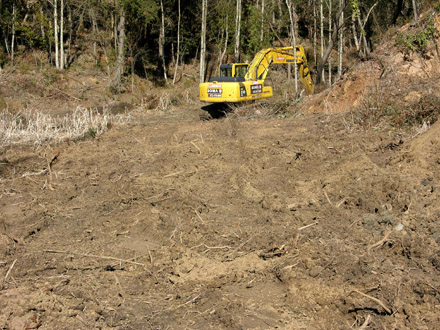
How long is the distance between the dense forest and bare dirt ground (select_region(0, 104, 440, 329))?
14.5 metres

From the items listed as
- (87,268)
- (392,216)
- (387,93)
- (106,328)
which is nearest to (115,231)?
(87,268)

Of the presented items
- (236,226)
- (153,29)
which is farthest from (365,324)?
(153,29)

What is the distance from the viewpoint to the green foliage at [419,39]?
1091 centimetres

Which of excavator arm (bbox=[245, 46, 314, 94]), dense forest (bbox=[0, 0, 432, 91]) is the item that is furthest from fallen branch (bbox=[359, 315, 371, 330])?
dense forest (bbox=[0, 0, 432, 91])

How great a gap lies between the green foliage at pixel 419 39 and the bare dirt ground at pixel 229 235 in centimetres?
332

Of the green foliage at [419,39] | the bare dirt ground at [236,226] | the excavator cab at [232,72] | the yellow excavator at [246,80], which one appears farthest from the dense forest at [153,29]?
the bare dirt ground at [236,226]

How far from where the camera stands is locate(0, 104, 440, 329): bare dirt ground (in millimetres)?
3982

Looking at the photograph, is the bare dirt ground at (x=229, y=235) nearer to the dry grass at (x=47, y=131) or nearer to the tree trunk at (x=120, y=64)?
the dry grass at (x=47, y=131)

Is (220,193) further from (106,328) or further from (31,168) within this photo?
(31,168)

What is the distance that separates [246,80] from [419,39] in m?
5.22

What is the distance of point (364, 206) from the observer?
5848 mm

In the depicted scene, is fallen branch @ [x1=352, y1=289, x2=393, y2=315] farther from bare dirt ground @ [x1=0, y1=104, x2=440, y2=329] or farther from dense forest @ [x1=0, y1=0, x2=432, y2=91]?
dense forest @ [x1=0, y1=0, x2=432, y2=91]

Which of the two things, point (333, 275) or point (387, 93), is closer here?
point (333, 275)

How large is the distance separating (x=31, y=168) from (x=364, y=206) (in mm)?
6264
